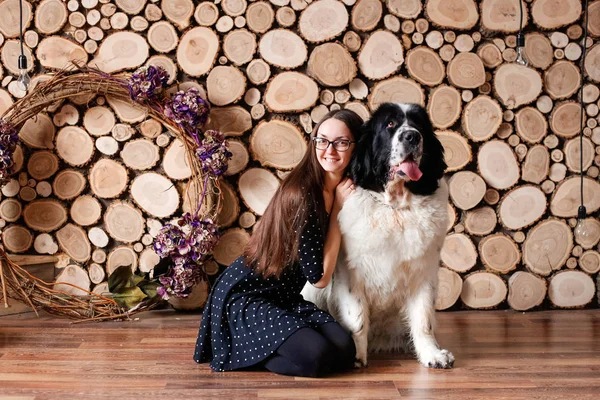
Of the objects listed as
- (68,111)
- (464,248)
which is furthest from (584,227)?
(68,111)

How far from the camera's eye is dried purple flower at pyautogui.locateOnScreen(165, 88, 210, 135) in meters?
3.00

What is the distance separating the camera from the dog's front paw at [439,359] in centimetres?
221

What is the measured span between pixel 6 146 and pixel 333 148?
5.27ft

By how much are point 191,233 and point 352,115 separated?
1.04 meters

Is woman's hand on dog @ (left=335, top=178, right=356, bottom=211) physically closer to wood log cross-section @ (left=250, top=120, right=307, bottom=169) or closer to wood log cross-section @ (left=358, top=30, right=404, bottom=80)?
wood log cross-section @ (left=250, top=120, right=307, bottom=169)

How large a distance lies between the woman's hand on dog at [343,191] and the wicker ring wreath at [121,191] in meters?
0.84

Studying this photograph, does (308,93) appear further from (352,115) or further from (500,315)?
(500,315)

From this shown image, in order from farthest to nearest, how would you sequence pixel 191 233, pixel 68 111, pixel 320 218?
pixel 68 111, pixel 191 233, pixel 320 218

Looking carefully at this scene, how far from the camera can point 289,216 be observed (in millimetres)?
2258

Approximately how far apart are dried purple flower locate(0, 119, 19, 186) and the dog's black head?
5.44 feet

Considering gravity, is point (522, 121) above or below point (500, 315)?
above

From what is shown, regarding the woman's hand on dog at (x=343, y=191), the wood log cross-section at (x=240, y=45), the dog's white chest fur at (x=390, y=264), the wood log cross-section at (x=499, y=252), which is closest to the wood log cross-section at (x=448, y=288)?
the wood log cross-section at (x=499, y=252)

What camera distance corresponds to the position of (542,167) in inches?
126

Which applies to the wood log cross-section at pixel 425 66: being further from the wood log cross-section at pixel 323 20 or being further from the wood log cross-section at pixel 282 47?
→ the wood log cross-section at pixel 282 47
